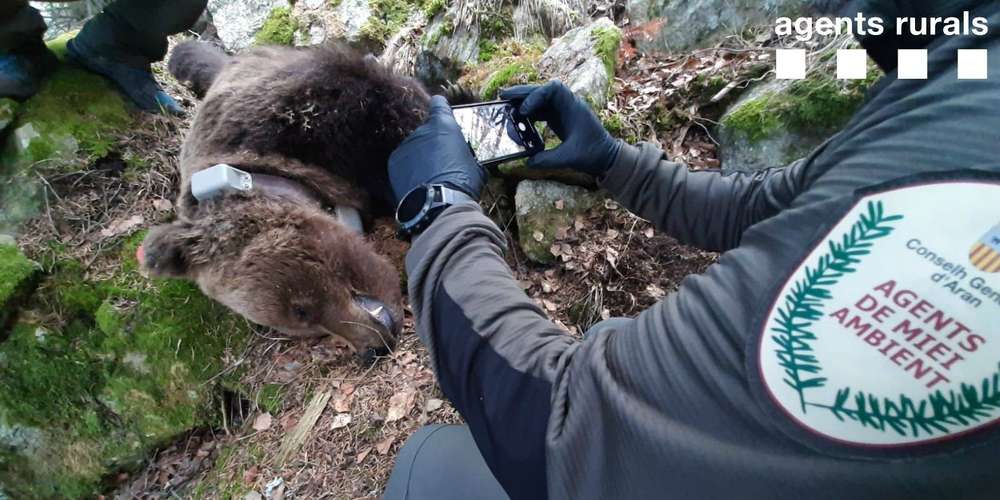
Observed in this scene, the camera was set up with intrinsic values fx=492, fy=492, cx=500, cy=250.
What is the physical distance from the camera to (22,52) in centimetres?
420

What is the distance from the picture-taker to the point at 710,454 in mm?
1102

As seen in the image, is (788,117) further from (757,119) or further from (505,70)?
(505,70)

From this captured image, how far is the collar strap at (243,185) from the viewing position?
2.94 meters

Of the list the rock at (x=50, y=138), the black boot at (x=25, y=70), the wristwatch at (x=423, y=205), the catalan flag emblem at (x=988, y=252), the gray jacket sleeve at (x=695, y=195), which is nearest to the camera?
the catalan flag emblem at (x=988, y=252)

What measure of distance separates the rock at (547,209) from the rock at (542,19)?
195 cm

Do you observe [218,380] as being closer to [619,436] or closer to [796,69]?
[619,436]

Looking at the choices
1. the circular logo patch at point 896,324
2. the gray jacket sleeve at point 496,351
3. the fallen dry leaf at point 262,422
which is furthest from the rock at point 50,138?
the circular logo patch at point 896,324

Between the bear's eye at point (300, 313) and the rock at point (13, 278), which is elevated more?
the rock at point (13, 278)

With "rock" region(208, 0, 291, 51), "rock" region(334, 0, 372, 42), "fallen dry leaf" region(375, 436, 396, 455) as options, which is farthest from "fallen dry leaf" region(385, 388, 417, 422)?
"rock" region(208, 0, 291, 51)

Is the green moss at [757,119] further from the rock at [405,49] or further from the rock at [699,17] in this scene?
the rock at [405,49]

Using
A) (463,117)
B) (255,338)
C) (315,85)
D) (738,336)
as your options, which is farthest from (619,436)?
(255,338)

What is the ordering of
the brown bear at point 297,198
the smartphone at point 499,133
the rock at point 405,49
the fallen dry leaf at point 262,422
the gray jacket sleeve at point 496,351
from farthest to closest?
the rock at point 405,49 → the fallen dry leaf at point 262,422 → the brown bear at point 297,198 → the smartphone at point 499,133 → the gray jacket sleeve at point 496,351

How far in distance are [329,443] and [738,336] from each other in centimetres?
305

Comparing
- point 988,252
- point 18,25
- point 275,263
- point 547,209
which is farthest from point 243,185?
point 988,252
